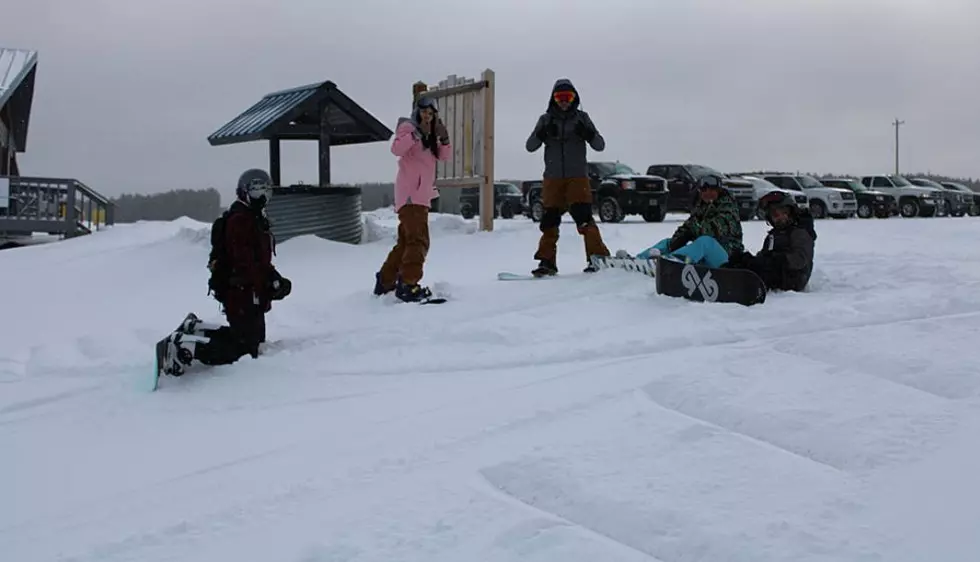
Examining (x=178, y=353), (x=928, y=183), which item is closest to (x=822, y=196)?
(x=928, y=183)

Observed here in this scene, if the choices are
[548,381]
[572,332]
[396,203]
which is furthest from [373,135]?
[548,381]

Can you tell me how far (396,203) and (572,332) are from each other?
2.55 m

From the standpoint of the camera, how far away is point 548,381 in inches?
191

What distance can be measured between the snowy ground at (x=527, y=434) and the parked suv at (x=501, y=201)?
19892 mm

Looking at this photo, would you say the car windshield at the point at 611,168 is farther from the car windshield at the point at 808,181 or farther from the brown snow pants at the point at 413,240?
the brown snow pants at the point at 413,240

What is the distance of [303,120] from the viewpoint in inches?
535

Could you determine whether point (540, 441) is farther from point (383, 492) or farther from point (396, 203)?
point (396, 203)

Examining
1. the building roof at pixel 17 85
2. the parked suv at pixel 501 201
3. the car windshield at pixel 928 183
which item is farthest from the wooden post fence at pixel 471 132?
the car windshield at pixel 928 183

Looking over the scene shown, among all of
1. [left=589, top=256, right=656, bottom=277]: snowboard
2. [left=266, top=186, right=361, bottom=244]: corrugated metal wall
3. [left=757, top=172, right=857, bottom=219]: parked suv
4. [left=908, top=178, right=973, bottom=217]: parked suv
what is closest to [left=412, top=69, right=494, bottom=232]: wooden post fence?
[left=266, top=186, right=361, bottom=244]: corrugated metal wall

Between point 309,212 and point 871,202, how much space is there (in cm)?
2283

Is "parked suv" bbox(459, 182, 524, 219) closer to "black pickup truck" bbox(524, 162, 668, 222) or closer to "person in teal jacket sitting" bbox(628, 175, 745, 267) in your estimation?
"black pickup truck" bbox(524, 162, 668, 222)

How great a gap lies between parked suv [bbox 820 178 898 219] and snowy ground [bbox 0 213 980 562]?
2334 centimetres

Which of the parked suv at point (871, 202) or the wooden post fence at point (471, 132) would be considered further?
the parked suv at point (871, 202)

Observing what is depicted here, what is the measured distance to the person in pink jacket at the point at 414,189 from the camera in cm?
750
